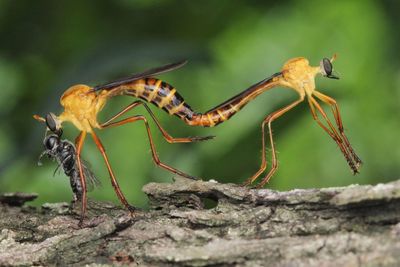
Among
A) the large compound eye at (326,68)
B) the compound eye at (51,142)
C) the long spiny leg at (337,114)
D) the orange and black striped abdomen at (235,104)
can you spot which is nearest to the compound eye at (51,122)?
the compound eye at (51,142)

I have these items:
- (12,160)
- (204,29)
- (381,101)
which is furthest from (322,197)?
(204,29)

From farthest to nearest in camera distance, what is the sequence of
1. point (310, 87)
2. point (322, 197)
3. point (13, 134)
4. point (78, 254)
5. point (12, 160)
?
point (13, 134) < point (12, 160) < point (310, 87) < point (78, 254) < point (322, 197)

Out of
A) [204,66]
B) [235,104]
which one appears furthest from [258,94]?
[204,66]

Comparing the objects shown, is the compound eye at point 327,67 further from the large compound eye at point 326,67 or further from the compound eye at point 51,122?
the compound eye at point 51,122

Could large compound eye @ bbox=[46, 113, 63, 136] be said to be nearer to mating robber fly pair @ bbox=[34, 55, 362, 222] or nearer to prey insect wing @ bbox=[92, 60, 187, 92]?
mating robber fly pair @ bbox=[34, 55, 362, 222]

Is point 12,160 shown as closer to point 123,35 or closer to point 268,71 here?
point 123,35

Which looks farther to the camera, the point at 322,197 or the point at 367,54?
the point at 367,54

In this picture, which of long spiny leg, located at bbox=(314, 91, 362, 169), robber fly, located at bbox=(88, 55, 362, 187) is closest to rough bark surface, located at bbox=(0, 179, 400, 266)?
robber fly, located at bbox=(88, 55, 362, 187)
